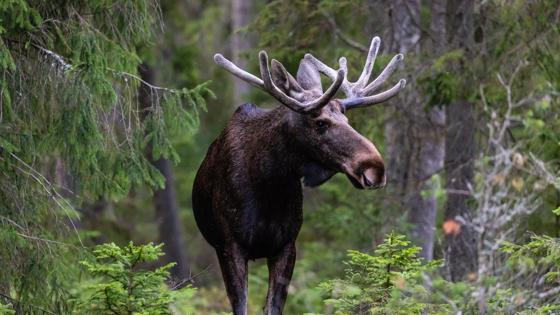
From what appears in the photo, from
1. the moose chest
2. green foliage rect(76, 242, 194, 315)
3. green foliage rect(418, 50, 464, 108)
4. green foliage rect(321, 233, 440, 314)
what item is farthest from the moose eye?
green foliage rect(418, 50, 464, 108)

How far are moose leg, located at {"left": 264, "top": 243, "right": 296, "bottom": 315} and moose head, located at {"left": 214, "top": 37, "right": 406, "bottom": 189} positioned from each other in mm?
653

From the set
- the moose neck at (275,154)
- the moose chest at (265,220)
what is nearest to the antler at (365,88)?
the moose neck at (275,154)

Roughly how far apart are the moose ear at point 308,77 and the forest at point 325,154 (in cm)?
2

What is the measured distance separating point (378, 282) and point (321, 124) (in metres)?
1.28

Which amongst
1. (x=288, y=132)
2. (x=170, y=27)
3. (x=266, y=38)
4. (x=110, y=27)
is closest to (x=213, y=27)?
(x=170, y=27)

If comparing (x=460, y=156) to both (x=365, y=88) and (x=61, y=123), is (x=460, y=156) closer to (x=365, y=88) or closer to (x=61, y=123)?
(x=365, y=88)

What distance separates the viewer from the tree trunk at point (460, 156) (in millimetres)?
14945

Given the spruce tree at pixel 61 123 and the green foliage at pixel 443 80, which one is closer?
the spruce tree at pixel 61 123

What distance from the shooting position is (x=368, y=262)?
9.01m

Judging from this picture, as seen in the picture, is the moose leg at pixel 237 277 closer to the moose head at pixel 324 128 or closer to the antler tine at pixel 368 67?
the moose head at pixel 324 128

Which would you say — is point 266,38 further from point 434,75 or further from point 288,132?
point 288,132

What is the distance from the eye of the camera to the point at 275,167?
30.9ft

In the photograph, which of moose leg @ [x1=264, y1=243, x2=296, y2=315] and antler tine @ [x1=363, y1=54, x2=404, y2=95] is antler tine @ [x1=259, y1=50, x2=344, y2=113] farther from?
moose leg @ [x1=264, y1=243, x2=296, y2=315]

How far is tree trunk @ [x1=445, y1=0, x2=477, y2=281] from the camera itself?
1495 cm
